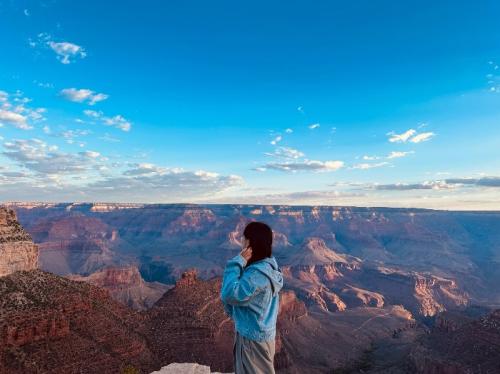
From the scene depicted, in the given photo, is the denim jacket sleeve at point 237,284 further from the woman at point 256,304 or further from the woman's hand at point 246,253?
the woman's hand at point 246,253

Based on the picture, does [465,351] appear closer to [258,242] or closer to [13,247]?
[13,247]

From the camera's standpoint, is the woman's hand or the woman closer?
the woman

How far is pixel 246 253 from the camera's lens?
7.39m

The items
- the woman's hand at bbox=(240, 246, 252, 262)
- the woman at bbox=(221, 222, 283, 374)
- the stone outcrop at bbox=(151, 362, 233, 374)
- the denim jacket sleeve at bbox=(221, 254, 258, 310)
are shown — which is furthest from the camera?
the stone outcrop at bbox=(151, 362, 233, 374)

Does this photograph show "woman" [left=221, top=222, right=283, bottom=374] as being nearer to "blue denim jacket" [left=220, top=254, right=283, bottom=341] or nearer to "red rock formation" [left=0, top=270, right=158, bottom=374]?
"blue denim jacket" [left=220, top=254, right=283, bottom=341]

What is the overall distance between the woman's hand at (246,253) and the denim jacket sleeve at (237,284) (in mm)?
125

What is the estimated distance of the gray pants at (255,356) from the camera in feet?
24.6

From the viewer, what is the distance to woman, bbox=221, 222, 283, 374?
7.22 m

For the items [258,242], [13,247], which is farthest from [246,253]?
[13,247]

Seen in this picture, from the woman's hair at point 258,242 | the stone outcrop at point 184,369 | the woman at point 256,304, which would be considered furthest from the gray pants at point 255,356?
the stone outcrop at point 184,369

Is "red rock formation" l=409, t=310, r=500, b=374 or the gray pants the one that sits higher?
the gray pants

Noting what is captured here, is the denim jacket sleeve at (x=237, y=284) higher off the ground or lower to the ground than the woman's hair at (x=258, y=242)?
lower

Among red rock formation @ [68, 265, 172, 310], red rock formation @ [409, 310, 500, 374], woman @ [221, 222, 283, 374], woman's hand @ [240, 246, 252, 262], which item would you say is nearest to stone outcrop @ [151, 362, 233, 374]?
woman @ [221, 222, 283, 374]

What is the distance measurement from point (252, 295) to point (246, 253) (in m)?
0.74
